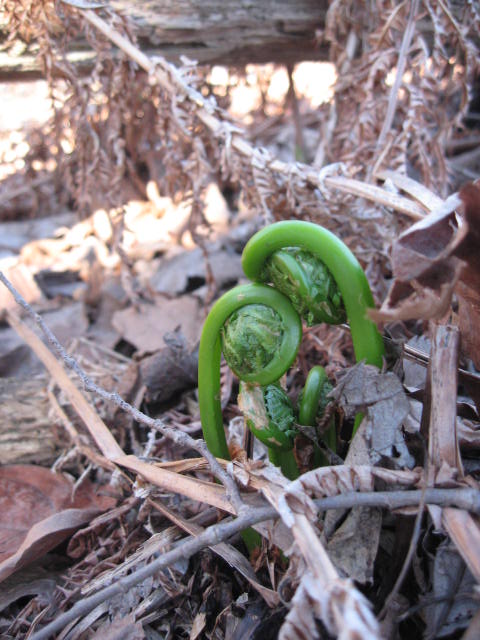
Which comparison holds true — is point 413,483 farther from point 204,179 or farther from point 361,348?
point 204,179

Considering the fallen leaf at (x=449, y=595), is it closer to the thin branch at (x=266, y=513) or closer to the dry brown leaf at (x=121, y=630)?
the thin branch at (x=266, y=513)

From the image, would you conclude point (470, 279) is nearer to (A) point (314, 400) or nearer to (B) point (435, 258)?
(B) point (435, 258)

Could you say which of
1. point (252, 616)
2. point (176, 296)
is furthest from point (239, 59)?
point (252, 616)

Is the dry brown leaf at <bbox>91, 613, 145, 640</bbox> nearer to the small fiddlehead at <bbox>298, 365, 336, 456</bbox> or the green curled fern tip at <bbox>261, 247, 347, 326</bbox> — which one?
the small fiddlehead at <bbox>298, 365, 336, 456</bbox>

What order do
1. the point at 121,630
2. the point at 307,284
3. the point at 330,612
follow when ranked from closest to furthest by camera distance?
1. the point at 330,612
2. the point at 307,284
3. the point at 121,630

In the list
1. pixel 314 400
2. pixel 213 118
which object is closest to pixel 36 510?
pixel 314 400

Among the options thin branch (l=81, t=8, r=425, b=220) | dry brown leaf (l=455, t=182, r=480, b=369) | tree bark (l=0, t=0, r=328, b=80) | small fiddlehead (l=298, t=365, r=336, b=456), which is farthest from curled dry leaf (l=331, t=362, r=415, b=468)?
tree bark (l=0, t=0, r=328, b=80)
